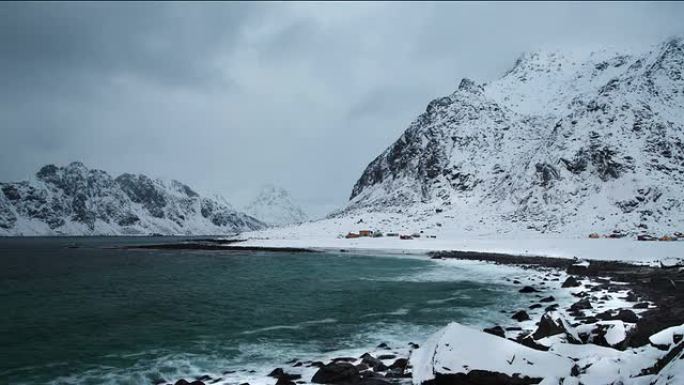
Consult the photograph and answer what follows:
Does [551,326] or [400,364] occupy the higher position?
[551,326]

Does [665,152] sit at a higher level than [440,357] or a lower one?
higher

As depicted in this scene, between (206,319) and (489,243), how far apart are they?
252 ft

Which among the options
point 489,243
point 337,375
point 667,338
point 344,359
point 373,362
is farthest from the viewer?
point 489,243

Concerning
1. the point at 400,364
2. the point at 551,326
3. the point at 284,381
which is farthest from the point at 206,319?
the point at 551,326

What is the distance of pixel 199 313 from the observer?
2842 centimetres

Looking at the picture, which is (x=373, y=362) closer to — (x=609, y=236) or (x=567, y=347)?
(x=567, y=347)

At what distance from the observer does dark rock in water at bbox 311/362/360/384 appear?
1471 centimetres

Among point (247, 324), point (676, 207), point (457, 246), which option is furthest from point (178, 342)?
point (676, 207)

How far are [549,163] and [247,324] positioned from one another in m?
123

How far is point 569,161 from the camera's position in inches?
4951

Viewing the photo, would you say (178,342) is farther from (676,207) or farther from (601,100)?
(601,100)

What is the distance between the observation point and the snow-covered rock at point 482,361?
12.2 meters

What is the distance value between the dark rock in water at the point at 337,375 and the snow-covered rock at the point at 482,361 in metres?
2.11

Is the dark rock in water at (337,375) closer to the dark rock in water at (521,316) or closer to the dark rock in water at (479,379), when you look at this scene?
the dark rock in water at (479,379)
